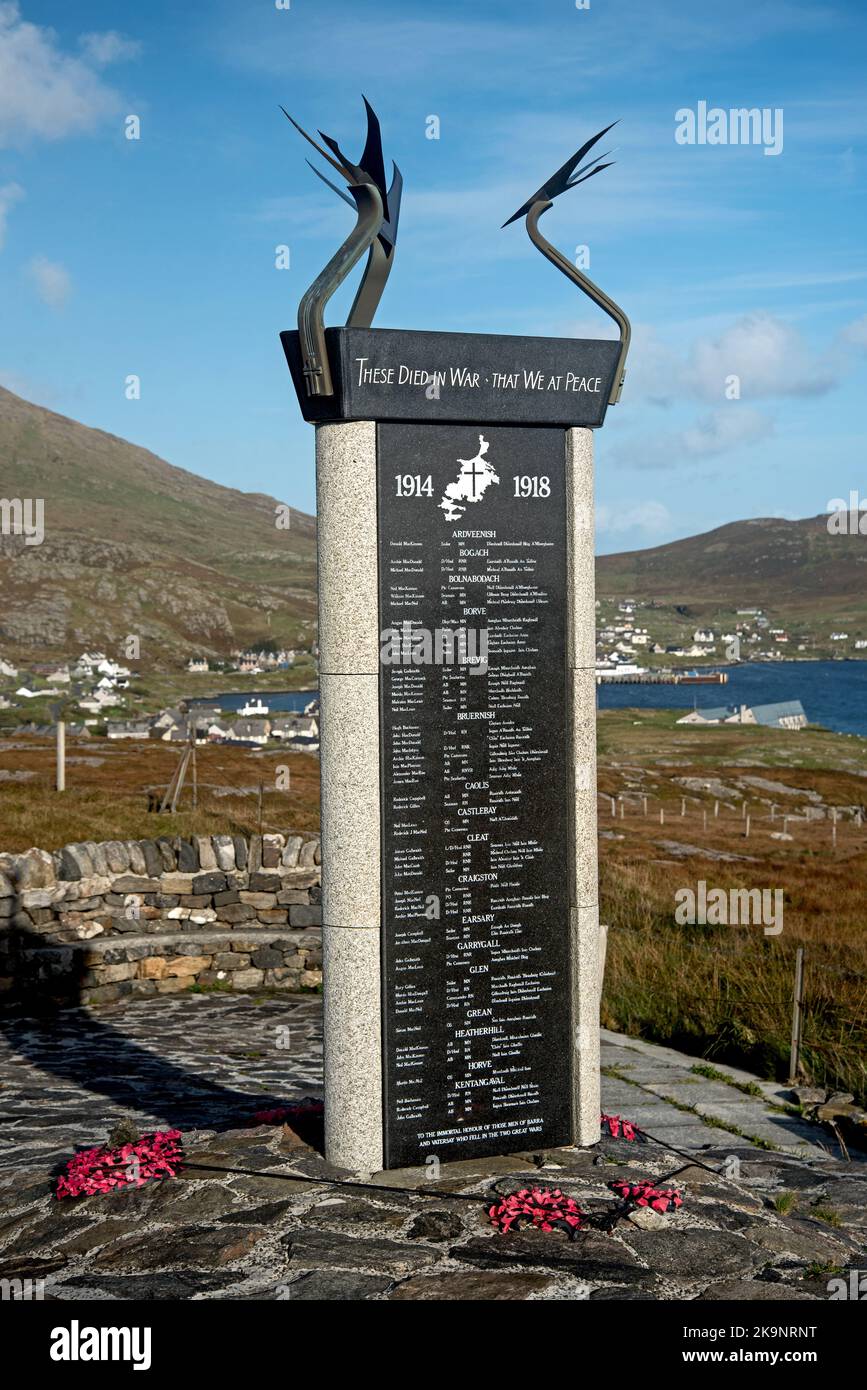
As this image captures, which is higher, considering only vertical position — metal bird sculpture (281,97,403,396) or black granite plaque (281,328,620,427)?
metal bird sculpture (281,97,403,396)

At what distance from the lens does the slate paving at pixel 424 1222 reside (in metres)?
5.66

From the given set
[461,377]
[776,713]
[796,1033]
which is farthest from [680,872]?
[776,713]

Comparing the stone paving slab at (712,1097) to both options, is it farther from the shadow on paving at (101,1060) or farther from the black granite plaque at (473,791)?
the shadow on paving at (101,1060)

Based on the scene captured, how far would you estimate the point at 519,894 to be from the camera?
24.6 ft

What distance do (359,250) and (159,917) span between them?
32.2 ft

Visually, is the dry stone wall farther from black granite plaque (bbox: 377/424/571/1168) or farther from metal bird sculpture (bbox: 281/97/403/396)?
metal bird sculpture (bbox: 281/97/403/396)

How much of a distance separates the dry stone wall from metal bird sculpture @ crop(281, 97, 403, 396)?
29.1 ft

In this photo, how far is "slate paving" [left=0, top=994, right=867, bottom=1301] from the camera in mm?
5656

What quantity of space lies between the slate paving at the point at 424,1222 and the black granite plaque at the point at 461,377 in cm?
441

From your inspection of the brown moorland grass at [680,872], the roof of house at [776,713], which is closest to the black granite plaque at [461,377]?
the brown moorland grass at [680,872]

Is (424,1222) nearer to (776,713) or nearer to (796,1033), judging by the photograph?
(796,1033)

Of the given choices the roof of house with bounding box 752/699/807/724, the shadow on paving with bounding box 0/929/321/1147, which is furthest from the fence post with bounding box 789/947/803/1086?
the roof of house with bounding box 752/699/807/724
